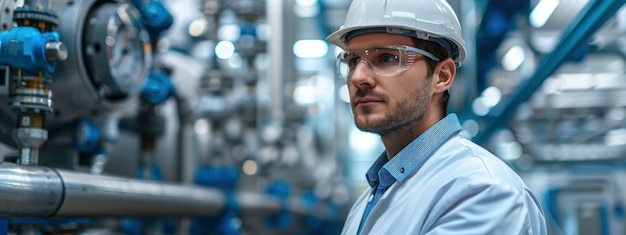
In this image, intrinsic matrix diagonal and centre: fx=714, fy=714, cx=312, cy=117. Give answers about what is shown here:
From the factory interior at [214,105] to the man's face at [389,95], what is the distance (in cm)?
56

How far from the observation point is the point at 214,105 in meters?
2.77

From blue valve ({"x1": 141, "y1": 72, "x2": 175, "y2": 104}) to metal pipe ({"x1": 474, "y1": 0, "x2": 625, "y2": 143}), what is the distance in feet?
3.81

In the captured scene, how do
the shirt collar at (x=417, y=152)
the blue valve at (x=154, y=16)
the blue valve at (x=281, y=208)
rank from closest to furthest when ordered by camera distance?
the shirt collar at (x=417, y=152), the blue valve at (x=154, y=16), the blue valve at (x=281, y=208)

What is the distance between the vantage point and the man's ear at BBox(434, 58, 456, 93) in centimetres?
127

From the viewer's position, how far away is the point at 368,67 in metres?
1.22

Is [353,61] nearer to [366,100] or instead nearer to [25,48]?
[366,100]

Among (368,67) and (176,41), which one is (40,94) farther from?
(176,41)

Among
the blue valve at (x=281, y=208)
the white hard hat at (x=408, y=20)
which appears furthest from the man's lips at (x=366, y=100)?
the blue valve at (x=281, y=208)

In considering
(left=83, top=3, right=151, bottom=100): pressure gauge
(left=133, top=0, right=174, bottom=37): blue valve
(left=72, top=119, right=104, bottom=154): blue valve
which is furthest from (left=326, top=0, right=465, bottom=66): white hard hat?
(left=133, top=0, right=174, bottom=37): blue valve

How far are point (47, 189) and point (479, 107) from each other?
2.68 m

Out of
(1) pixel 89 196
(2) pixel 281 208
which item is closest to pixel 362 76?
(1) pixel 89 196

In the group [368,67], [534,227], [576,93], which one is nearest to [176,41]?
[368,67]

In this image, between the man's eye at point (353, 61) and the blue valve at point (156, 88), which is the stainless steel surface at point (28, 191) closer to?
the man's eye at point (353, 61)

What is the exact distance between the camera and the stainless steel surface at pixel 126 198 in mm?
1472
